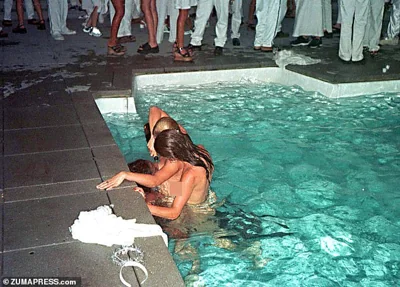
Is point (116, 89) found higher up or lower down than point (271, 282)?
higher up

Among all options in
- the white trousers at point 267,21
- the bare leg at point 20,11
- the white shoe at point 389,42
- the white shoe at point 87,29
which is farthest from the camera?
the white shoe at point 87,29

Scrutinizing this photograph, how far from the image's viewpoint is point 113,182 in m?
3.26

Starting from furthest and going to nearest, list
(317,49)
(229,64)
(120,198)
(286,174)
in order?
(317,49)
(229,64)
(286,174)
(120,198)

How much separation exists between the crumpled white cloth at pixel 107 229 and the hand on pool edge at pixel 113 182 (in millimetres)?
447

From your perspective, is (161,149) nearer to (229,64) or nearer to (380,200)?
(380,200)

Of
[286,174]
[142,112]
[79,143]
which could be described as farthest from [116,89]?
[286,174]

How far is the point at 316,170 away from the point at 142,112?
2389mm

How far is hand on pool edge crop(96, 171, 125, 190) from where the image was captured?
3250 mm

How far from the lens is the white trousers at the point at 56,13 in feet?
28.3

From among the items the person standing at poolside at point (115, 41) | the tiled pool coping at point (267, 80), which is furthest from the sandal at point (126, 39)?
the tiled pool coping at point (267, 80)

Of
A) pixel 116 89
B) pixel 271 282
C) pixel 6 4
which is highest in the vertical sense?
pixel 6 4

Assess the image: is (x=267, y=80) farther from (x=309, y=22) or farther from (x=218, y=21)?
(x=309, y=22)

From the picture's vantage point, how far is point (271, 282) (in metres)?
3.23

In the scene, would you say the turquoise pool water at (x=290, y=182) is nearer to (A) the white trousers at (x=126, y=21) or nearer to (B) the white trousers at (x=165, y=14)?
(B) the white trousers at (x=165, y=14)
